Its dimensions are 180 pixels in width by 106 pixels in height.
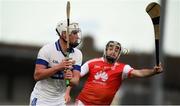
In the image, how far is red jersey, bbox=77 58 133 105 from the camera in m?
14.5

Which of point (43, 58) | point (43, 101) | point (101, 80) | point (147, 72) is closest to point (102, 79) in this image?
point (101, 80)

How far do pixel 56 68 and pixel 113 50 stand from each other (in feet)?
4.61

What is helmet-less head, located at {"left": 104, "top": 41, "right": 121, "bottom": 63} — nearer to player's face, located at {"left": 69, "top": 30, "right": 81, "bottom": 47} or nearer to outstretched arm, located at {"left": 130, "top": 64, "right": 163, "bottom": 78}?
outstretched arm, located at {"left": 130, "top": 64, "right": 163, "bottom": 78}

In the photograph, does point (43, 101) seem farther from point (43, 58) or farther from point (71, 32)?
point (71, 32)

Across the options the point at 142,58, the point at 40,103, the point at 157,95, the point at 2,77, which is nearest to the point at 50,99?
the point at 40,103

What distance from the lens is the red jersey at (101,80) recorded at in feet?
47.4

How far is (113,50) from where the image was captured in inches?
557

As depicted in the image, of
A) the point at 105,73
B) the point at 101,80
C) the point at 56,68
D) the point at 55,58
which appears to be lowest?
the point at 101,80

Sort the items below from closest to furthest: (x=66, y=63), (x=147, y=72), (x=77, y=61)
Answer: (x=66, y=63) → (x=77, y=61) → (x=147, y=72)

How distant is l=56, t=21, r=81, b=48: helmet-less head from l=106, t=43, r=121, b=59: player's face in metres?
0.80

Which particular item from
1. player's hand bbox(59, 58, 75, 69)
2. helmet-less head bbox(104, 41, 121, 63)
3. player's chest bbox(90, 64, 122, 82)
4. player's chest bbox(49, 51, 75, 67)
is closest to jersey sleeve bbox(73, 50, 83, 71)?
player's chest bbox(49, 51, 75, 67)

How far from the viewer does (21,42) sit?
134 ft

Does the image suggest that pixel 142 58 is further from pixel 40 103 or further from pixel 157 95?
pixel 40 103

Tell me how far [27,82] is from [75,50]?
26553 millimetres
